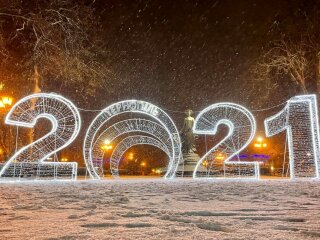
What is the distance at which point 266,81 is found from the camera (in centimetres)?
2092

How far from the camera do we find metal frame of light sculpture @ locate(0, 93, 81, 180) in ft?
47.8

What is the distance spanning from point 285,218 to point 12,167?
15.6 meters

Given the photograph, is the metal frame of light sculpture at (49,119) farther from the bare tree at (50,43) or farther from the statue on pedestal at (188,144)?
the statue on pedestal at (188,144)

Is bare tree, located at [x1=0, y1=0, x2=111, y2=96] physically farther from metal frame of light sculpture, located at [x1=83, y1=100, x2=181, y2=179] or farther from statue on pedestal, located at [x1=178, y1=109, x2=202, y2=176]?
statue on pedestal, located at [x1=178, y1=109, x2=202, y2=176]

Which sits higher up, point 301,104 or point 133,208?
point 301,104

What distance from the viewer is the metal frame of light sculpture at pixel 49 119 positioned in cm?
1458

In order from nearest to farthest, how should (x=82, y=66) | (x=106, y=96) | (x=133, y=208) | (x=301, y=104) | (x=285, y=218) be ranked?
(x=285, y=218) < (x=133, y=208) < (x=301, y=104) < (x=82, y=66) < (x=106, y=96)

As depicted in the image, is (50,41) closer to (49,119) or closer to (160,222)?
(49,119)

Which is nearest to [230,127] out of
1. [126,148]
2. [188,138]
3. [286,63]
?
[126,148]

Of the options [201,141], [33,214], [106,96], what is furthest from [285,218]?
[201,141]

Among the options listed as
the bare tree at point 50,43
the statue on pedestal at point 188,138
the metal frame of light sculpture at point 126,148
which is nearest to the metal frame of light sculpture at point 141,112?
the metal frame of light sculpture at point 126,148

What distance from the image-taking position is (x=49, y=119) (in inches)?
663

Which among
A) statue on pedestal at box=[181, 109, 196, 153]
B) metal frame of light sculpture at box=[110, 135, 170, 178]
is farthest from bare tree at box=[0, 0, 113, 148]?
statue on pedestal at box=[181, 109, 196, 153]

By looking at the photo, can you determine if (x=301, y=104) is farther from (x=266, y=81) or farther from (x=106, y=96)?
(x=106, y=96)
